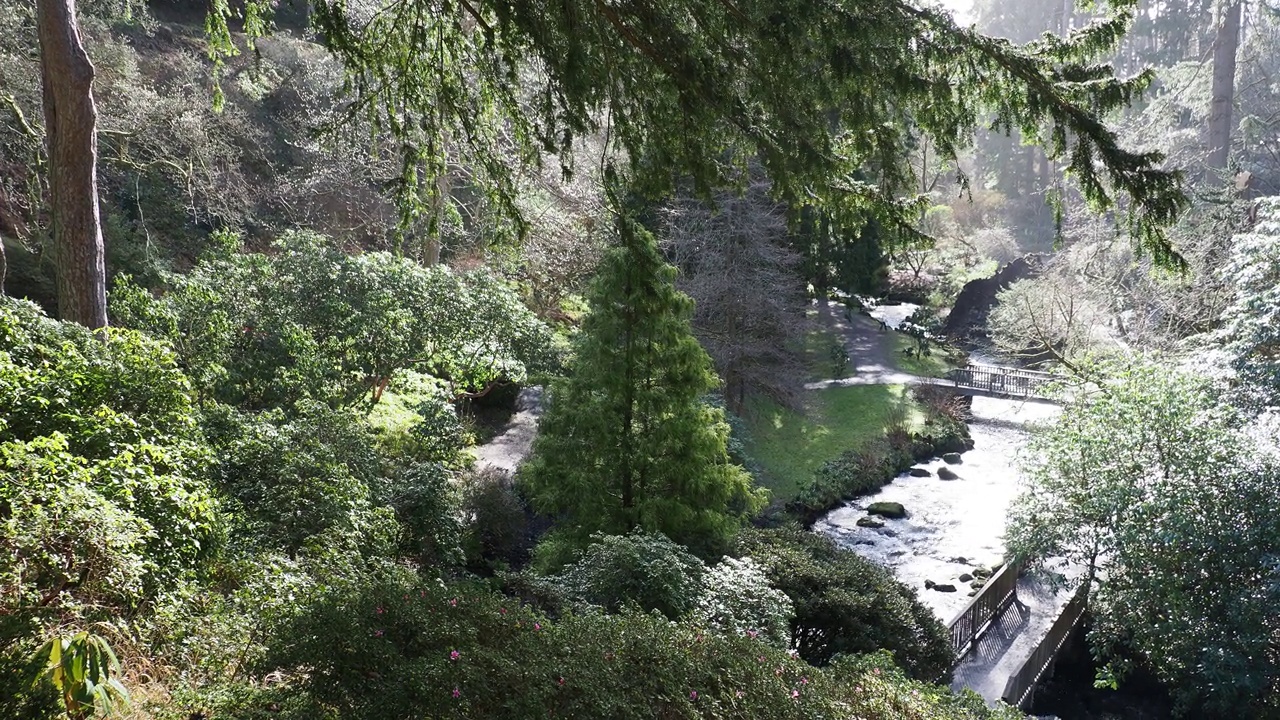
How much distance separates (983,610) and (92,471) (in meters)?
11.2

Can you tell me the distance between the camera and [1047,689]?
11.5m

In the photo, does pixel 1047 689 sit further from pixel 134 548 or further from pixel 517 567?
pixel 134 548

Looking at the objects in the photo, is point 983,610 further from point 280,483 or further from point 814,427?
point 280,483

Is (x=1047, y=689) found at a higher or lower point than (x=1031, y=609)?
lower

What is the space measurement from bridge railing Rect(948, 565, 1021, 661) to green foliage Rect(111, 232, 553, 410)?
7.24m

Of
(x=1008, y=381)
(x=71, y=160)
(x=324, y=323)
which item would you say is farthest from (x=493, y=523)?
(x=1008, y=381)

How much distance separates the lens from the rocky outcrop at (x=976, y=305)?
97.3ft

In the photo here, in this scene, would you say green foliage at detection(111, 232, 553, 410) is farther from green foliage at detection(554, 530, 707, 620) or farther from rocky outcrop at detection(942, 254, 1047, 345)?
rocky outcrop at detection(942, 254, 1047, 345)

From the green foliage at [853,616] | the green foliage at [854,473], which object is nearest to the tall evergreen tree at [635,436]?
the green foliage at [853,616]

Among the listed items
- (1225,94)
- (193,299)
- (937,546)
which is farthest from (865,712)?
(1225,94)

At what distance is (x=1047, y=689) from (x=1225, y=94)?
21405 millimetres

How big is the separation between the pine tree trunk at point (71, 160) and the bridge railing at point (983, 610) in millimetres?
10774

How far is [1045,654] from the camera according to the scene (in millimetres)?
11180

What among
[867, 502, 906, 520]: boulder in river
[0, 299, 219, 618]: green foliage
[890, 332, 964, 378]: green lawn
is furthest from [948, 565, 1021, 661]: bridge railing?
[890, 332, 964, 378]: green lawn
